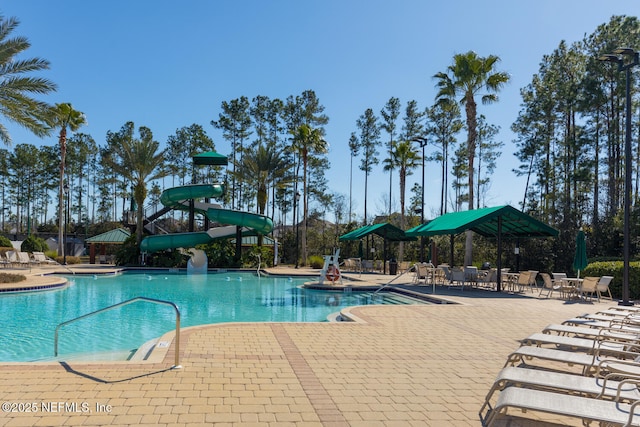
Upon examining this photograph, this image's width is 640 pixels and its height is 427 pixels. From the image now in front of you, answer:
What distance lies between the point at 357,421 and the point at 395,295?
12151 millimetres

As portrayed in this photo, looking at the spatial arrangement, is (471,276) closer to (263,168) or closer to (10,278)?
(10,278)

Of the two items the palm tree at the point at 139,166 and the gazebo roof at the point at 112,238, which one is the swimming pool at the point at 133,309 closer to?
the palm tree at the point at 139,166

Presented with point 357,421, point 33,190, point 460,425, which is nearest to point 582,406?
point 460,425

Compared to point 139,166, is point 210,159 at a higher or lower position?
higher

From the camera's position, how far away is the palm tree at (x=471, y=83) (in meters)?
21.3

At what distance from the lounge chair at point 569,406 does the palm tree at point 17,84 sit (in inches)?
681

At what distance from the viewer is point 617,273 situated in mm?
14992

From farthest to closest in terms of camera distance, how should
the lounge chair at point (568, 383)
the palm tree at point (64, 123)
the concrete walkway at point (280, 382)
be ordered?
1. the palm tree at point (64, 123)
2. the concrete walkway at point (280, 382)
3. the lounge chair at point (568, 383)

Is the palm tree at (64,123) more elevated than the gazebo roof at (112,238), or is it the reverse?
the palm tree at (64,123)

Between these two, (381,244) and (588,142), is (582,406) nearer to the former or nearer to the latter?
(588,142)

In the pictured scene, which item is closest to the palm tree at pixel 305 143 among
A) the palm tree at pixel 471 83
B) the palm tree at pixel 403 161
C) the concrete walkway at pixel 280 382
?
the palm tree at pixel 403 161

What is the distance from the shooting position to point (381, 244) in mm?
34344

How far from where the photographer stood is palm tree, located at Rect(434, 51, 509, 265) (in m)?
21.3

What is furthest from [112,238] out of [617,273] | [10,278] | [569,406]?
[569,406]
